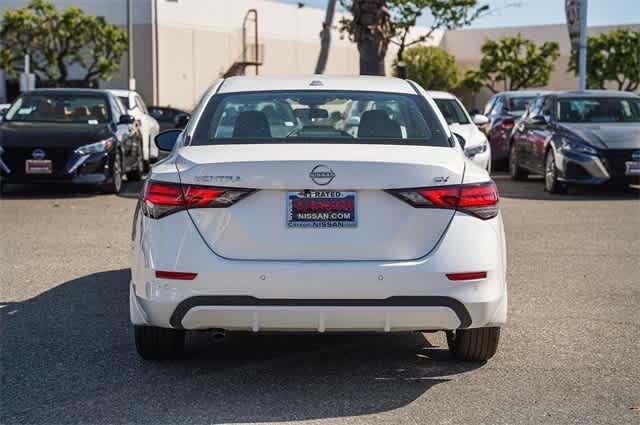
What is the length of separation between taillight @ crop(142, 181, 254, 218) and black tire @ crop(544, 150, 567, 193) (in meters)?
12.0

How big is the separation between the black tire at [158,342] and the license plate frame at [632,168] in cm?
1112

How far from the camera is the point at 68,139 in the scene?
1554 centimetres

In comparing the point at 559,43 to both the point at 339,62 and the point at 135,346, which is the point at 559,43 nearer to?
the point at 339,62

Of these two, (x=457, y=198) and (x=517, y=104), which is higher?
(x=457, y=198)

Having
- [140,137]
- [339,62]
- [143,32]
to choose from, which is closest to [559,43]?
[339,62]

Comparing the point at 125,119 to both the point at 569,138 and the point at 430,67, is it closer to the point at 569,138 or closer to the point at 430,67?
the point at 569,138

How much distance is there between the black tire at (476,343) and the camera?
5848 millimetres

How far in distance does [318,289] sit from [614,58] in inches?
2555

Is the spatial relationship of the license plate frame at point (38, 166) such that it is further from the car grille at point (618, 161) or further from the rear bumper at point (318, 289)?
the rear bumper at point (318, 289)

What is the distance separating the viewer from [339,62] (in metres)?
71.8

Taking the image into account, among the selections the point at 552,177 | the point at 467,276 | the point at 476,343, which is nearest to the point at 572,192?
the point at 552,177

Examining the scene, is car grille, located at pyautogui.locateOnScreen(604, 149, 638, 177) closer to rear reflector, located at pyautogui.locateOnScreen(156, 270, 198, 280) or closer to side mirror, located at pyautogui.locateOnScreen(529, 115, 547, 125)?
side mirror, located at pyautogui.locateOnScreen(529, 115, 547, 125)

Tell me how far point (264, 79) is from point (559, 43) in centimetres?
6830

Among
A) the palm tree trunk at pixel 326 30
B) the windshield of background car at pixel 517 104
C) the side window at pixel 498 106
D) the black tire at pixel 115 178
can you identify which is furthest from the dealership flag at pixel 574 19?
the palm tree trunk at pixel 326 30
